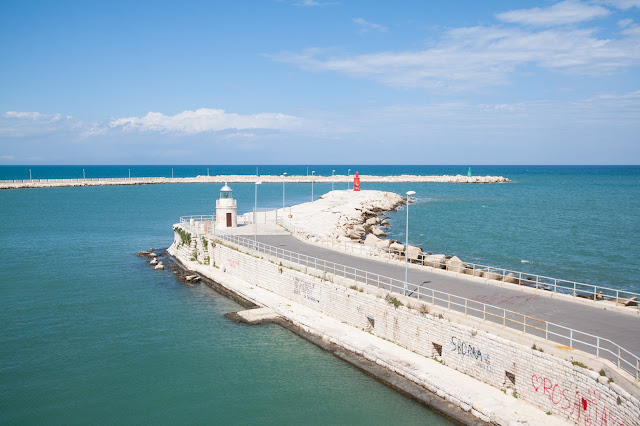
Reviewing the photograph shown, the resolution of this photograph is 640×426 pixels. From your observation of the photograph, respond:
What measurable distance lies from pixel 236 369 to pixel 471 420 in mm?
10221

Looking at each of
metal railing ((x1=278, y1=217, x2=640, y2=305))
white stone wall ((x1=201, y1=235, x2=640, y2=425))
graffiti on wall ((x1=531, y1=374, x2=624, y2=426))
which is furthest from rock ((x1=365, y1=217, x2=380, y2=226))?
graffiti on wall ((x1=531, y1=374, x2=624, y2=426))

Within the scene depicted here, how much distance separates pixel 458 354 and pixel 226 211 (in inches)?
1117

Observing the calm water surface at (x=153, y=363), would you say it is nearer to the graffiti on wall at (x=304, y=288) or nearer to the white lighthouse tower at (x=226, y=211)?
the graffiti on wall at (x=304, y=288)

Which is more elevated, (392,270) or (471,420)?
(392,270)

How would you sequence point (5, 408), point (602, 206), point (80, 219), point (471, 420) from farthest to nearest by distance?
point (602, 206)
point (80, 219)
point (5, 408)
point (471, 420)

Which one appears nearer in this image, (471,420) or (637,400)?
(637,400)

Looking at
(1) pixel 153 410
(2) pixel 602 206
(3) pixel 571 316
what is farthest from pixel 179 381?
(2) pixel 602 206

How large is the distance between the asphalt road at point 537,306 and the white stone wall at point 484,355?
1.46 meters

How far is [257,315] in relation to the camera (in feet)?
91.6

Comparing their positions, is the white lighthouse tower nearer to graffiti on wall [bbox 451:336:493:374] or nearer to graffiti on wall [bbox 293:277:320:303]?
graffiti on wall [bbox 293:277:320:303]

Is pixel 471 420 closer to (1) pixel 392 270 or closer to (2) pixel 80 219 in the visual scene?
(1) pixel 392 270

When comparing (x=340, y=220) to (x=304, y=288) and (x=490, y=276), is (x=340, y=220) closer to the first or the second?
(x=304, y=288)

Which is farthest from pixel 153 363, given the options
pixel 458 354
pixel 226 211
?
pixel 226 211

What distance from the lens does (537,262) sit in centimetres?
4278
